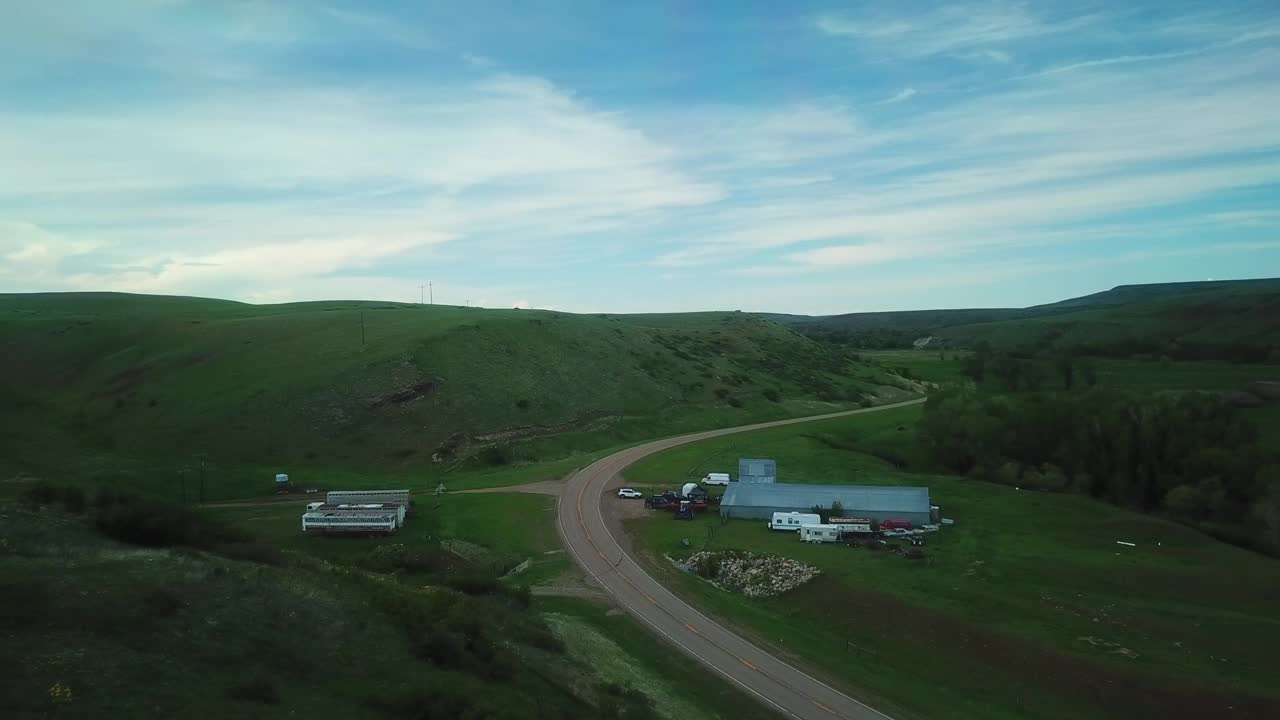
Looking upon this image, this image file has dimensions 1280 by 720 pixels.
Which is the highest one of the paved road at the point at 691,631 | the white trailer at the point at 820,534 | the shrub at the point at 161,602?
the shrub at the point at 161,602

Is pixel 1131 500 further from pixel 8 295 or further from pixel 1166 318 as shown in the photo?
pixel 8 295

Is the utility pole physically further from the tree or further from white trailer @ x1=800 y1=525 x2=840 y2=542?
the tree

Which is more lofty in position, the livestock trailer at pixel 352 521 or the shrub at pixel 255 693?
the shrub at pixel 255 693

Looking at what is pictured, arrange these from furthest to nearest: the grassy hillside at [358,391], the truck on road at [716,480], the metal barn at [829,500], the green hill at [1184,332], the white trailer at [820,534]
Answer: the green hill at [1184,332] < the grassy hillside at [358,391] < the truck on road at [716,480] < the metal barn at [829,500] < the white trailer at [820,534]

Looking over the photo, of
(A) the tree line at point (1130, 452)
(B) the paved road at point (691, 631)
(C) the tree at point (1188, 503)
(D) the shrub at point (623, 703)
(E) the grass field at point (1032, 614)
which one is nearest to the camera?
(D) the shrub at point (623, 703)

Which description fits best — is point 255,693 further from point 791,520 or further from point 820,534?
point 791,520

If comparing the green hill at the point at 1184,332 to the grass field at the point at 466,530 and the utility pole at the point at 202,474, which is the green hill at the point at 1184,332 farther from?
the utility pole at the point at 202,474

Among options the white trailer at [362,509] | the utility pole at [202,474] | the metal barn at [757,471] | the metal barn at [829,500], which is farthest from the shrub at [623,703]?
the utility pole at [202,474]
